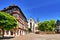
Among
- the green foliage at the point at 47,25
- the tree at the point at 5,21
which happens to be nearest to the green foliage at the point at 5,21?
the tree at the point at 5,21

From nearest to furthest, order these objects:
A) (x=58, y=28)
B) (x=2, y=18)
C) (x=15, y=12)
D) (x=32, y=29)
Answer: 1. (x=2, y=18)
2. (x=15, y=12)
3. (x=58, y=28)
4. (x=32, y=29)

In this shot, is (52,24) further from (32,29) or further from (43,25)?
(32,29)

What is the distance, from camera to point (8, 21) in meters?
43.9

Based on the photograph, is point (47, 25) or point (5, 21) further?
point (47, 25)

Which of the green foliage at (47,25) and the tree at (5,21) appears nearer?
the tree at (5,21)

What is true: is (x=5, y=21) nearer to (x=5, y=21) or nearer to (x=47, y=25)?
(x=5, y=21)

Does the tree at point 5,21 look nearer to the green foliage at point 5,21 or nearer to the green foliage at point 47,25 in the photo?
the green foliage at point 5,21

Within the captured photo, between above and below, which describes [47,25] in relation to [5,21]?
above

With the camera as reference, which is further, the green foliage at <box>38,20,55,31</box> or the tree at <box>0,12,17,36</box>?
the green foliage at <box>38,20,55,31</box>

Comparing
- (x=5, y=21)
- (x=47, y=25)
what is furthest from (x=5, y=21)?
(x=47, y=25)

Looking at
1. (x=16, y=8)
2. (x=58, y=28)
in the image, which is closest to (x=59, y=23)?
(x=58, y=28)

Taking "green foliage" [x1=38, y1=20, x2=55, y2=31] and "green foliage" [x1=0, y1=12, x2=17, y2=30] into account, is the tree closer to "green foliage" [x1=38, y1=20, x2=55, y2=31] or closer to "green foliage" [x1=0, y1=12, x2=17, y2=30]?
"green foliage" [x1=0, y1=12, x2=17, y2=30]

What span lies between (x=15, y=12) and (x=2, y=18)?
26.3m

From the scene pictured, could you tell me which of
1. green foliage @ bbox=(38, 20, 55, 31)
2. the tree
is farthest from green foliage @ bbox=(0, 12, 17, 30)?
green foliage @ bbox=(38, 20, 55, 31)
